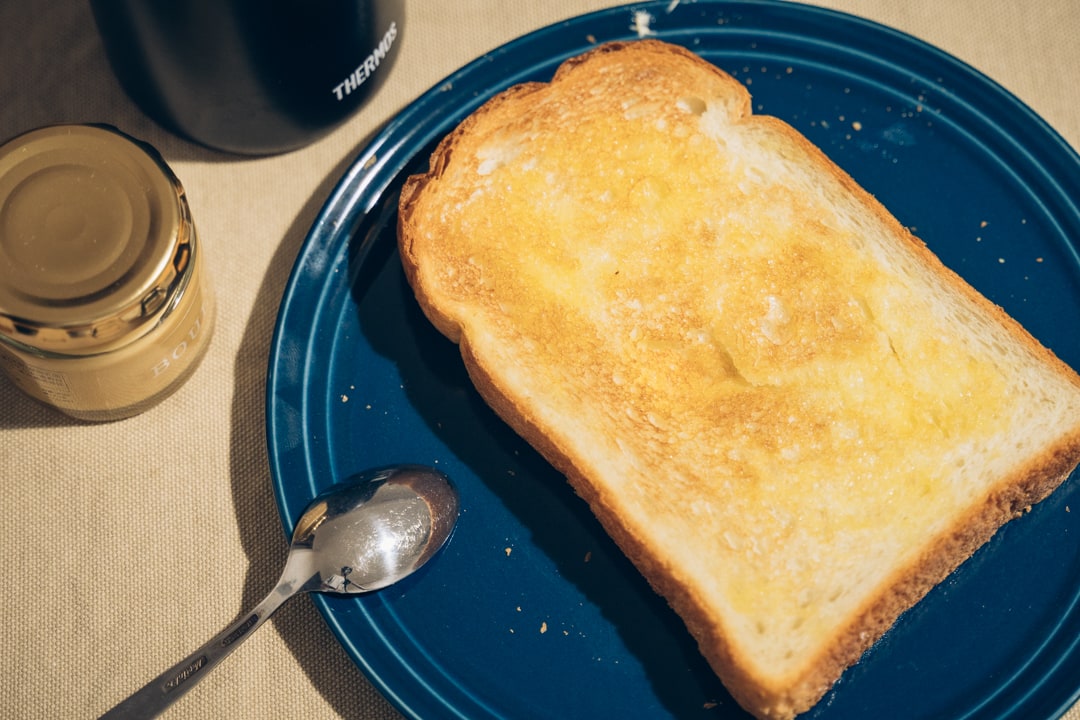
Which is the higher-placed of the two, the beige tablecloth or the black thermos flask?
the black thermos flask

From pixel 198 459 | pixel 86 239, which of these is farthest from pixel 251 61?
pixel 198 459

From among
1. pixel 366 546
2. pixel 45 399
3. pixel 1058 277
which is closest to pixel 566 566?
pixel 366 546

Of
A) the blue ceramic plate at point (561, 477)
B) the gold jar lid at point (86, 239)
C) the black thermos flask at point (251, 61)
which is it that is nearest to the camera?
the gold jar lid at point (86, 239)

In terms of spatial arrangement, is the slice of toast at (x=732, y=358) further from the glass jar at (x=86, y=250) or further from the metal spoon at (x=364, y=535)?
the glass jar at (x=86, y=250)

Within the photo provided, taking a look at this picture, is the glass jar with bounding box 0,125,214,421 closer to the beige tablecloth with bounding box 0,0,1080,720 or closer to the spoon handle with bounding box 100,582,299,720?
the beige tablecloth with bounding box 0,0,1080,720

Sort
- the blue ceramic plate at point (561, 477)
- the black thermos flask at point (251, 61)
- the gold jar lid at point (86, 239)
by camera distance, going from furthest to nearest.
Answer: the blue ceramic plate at point (561, 477)
the black thermos flask at point (251, 61)
the gold jar lid at point (86, 239)

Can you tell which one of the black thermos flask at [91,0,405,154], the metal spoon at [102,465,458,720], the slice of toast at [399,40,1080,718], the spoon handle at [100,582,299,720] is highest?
the black thermos flask at [91,0,405,154]

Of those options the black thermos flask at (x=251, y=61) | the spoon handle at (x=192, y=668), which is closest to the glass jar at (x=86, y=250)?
the black thermos flask at (x=251, y=61)

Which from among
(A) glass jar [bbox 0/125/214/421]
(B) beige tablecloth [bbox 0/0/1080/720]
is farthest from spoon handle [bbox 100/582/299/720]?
(A) glass jar [bbox 0/125/214/421]

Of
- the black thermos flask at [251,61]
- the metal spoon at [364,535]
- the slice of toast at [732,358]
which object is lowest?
the metal spoon at [364,535]
